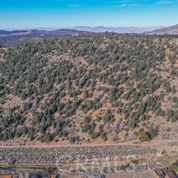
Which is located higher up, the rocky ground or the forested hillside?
the forested hillside

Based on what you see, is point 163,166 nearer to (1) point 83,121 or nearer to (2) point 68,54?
(1) point 83,121

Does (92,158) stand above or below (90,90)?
below

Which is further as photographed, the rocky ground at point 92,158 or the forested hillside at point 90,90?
the forested hillside at point 90,90

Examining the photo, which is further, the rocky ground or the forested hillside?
the forested hillside

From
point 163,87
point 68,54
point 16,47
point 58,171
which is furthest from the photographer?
point 16,47

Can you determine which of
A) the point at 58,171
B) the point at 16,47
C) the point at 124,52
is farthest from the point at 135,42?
the point at 58,171

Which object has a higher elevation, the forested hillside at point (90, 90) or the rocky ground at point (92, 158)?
the forested hillside at point (90, 90)

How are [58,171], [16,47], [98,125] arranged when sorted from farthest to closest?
[16,47]
[98,125]
[58,171]

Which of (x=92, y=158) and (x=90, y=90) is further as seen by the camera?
(x=90, y=90)
